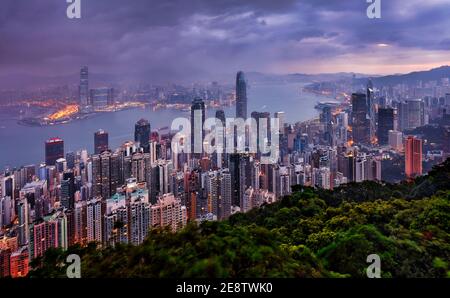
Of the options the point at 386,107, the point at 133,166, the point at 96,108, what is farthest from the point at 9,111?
the point at 386,107

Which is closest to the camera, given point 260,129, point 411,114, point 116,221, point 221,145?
point 116,221

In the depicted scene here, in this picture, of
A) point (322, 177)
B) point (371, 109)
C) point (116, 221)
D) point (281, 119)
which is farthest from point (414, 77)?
point (116, 221)

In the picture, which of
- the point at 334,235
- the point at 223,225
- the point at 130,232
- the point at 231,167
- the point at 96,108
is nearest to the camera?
the point at 223,225

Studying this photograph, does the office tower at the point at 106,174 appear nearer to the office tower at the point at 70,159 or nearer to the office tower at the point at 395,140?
the office tower at the point at 70,159

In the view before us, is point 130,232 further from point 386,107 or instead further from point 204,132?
point 386,107

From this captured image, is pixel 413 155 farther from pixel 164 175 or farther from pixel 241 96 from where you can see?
pixel 164 175

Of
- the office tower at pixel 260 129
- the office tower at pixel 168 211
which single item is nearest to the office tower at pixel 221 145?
the office tower at pixel 260 129
